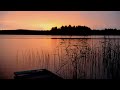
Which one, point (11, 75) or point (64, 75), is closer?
point (64, 75)

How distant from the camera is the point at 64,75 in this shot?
292 inches

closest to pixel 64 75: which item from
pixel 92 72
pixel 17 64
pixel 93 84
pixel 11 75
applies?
pixel 92 72

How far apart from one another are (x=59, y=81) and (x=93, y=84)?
32 cm

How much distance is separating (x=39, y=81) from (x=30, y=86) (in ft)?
0.31

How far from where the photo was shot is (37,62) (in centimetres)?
929
